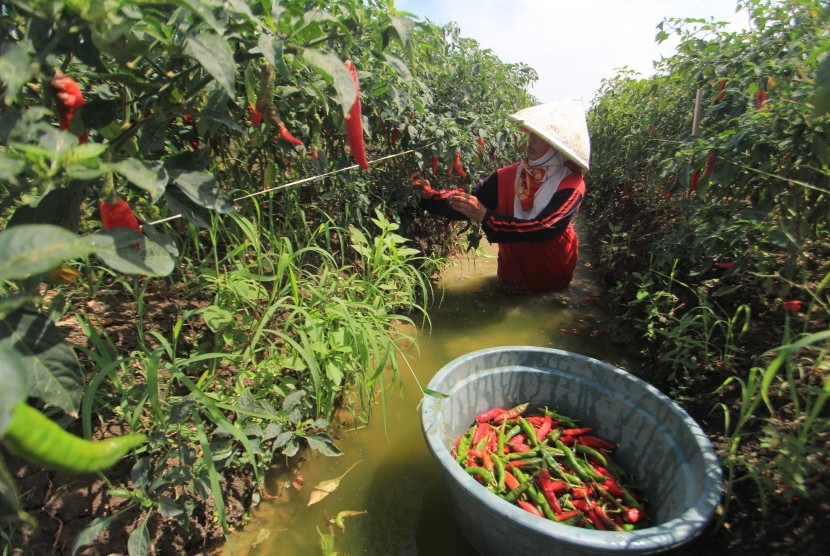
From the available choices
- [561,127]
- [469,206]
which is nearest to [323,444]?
[469,206]

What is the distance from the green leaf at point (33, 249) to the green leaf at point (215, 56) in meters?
0.35

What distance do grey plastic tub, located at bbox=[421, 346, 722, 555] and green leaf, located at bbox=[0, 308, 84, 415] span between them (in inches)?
36.5

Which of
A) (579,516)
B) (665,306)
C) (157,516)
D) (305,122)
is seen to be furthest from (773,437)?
(305,122)

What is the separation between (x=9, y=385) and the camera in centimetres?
47

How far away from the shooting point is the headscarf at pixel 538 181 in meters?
2.74

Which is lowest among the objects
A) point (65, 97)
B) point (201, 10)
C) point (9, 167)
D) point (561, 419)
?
point (561, 419)

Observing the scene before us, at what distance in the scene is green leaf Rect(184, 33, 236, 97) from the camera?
73 cm

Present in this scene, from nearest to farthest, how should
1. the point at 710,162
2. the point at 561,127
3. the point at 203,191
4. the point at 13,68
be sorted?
the point at 13,68 → the point at 203,191 → the point at 710,162 → the point at 561,127

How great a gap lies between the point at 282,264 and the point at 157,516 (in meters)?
0.86

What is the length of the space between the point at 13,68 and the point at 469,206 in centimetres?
221

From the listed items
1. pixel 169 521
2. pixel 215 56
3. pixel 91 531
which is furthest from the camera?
pixel 169 521

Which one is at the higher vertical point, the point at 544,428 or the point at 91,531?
the point at 91,531

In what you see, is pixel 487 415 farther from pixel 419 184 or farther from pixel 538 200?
pixel 538 200

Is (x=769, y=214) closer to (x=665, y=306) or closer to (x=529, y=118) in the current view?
(x=665, y=306)
